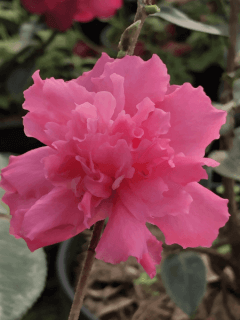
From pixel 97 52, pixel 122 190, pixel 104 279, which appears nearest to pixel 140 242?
pixel 122 190

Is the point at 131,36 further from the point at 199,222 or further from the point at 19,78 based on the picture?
the point at 19,78

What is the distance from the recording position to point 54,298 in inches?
23.2

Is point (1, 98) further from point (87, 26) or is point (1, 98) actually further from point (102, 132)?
point (102, 132)

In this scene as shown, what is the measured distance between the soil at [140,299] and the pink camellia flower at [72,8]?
315 mm

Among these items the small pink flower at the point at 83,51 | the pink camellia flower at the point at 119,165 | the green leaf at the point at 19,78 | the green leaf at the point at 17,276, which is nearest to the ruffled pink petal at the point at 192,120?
the pink camellia flower at the point at 119,165

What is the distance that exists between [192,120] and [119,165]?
2.0 inches

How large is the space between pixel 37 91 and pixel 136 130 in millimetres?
64

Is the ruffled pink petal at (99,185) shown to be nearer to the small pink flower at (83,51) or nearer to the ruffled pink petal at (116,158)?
the ruffled pink petal at (116,158)

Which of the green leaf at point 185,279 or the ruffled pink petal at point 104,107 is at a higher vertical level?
the ruffled pink petal at point 104,107

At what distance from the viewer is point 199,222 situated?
203 millimetres

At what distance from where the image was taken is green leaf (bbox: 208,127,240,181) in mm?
346

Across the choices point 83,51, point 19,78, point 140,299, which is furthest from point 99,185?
point 83,51

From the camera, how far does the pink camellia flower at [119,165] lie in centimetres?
18

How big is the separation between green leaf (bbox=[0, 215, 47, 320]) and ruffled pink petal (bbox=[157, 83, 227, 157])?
0.14 m
